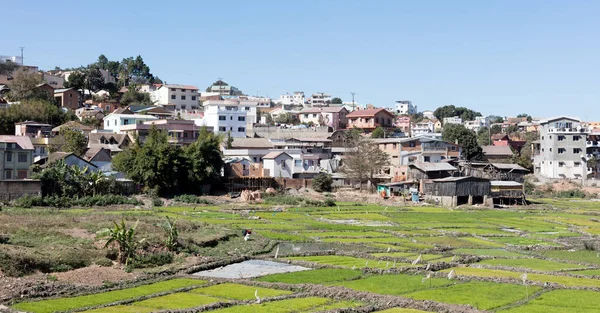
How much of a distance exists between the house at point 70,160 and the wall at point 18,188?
547 centimetres

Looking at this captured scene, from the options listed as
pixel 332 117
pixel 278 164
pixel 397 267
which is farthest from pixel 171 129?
pixel 397 267

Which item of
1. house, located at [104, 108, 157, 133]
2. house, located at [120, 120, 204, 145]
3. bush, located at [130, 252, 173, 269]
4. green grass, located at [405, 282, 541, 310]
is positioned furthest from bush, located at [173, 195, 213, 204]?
green grass, located at [405, 282, 541, 310]

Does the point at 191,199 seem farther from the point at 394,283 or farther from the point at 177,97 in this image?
the point at 177,97

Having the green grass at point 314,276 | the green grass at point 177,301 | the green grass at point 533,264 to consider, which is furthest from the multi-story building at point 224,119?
the green grass at point 177,301

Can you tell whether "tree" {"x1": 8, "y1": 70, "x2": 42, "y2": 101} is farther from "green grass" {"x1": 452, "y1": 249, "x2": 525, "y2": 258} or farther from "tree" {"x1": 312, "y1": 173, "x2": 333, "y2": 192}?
"green grass" {"x1": 452, "y1": 249, "x2": 525, "y2": 258}

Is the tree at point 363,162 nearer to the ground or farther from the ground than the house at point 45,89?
nearer to the ground

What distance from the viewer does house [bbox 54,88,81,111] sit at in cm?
9725

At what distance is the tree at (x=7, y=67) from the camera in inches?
4466

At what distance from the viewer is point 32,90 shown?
9112 centimetres

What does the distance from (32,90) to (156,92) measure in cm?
2636

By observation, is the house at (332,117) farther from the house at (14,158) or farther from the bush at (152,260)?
the bush at (152,260)

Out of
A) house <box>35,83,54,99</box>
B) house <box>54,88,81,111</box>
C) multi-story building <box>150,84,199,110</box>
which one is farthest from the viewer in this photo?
multi-story building <box>150,84,199,110</box>

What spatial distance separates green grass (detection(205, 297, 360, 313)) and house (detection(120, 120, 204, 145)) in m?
51.8

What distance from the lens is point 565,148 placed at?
293 ft
